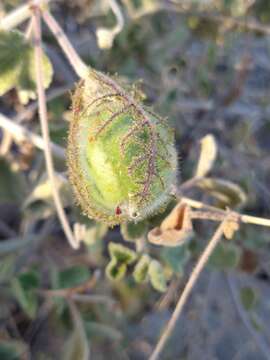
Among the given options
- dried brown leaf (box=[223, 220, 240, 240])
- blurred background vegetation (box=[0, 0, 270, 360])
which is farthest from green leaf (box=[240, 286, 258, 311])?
dried brown leaf (box=[223, 220, 240, 240])

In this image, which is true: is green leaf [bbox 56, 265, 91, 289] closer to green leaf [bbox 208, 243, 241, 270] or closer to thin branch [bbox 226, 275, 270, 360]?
green leaf [bbox 208, 243, 241, 270]

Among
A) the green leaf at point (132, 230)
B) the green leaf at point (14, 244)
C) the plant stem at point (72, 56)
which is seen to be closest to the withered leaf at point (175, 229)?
the green leaf at point (132, 230)

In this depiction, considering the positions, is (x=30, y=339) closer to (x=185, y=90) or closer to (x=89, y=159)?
(x=185, y=90)

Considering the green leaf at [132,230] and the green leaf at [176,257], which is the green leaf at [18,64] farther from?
the green leaf at [176,257]

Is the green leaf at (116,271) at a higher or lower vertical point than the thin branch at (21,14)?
lower

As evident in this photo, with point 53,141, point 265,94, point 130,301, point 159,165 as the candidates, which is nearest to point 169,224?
point 159,165

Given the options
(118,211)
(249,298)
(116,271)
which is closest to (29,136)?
(116,271)

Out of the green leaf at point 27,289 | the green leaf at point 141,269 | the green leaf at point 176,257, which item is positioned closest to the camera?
the green leaf at point 141,269
